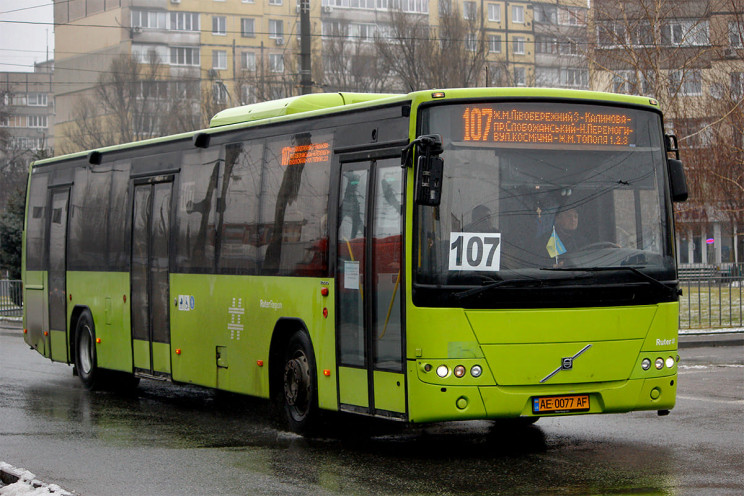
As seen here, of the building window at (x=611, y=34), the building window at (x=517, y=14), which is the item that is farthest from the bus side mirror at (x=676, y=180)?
the building window at (x=517, y=14)

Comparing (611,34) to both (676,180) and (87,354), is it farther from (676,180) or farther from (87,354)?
(676,180)

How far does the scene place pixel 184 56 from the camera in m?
98.1

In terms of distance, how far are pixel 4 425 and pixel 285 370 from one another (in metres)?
3.13

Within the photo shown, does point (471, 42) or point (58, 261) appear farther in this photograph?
point (471, 42)

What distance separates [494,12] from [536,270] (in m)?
96.3

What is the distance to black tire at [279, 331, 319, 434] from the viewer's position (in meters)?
11.3

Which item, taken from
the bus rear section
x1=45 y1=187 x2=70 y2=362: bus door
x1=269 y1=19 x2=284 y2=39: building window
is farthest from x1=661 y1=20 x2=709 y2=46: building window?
x1=269 y1=19 x2=284 y2=39: building window

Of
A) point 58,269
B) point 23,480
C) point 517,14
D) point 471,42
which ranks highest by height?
point 517,14

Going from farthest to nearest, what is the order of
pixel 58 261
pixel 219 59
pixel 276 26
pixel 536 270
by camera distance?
pixel 276 26
pixel 219 59
pixel 58 261
pixel 536 270

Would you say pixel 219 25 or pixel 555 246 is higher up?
pixel 219 25

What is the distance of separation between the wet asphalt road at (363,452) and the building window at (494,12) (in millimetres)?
90668

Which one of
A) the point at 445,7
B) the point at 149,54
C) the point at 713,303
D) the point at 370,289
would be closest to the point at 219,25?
the point at 149,54

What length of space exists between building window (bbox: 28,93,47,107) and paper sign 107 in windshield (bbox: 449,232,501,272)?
482ft

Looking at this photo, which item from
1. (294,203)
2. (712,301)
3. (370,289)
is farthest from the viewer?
(712,301)
